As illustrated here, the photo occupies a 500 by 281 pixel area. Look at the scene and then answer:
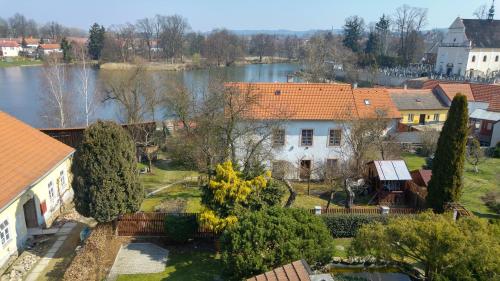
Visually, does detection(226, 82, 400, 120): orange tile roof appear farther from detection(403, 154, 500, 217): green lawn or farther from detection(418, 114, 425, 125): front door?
detection(418, 114, 425, 125): front door

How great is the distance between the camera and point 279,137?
2344 cm

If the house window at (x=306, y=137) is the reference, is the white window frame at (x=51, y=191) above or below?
below

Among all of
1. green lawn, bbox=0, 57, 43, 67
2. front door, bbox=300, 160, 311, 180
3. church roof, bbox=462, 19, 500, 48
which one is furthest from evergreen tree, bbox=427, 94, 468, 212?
green lawn, bbox=0, 57, 43, 67

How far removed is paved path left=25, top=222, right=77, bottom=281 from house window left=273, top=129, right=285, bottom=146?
38.2 ft

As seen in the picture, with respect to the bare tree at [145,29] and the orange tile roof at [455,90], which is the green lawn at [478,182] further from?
the bare tree at [145,29]

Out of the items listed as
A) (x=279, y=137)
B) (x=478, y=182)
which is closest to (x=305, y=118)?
(x=279, y=137)

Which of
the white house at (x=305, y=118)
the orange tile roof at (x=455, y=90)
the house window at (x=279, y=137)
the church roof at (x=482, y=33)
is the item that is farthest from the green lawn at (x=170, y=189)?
the church roof at (x=482, y=33)

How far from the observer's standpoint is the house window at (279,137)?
23.1m

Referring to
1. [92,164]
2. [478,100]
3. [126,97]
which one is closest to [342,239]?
[92,164]

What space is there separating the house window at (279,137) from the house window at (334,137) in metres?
2.92

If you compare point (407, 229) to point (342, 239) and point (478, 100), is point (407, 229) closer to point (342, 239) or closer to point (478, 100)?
point (342, 239)

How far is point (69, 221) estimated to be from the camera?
16938mm

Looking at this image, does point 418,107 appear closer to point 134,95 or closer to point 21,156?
point 134,95

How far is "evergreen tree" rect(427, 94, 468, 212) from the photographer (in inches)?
635
